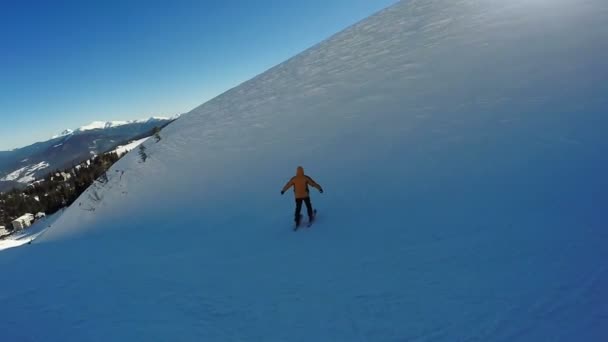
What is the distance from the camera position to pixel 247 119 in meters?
17.4

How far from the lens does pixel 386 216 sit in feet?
25.6

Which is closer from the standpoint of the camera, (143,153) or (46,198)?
(143,153)

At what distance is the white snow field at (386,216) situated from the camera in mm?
4695

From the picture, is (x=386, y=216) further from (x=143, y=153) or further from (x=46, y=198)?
(x=46, y=198)

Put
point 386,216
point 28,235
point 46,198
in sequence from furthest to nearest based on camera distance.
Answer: point 46,198 < point 28,235 < point 386,216

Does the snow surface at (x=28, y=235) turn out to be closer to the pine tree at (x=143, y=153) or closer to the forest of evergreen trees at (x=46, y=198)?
the forest of evergreen trees at (x=46, y=198)

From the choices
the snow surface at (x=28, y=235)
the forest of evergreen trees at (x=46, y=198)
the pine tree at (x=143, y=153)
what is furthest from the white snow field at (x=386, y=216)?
the forest of evergreen trees at (x=46, y=198)

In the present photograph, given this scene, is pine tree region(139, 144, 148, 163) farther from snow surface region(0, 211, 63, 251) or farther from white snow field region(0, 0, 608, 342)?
snow surface region(0, 211, 63, 251)

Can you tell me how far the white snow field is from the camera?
470 centimetres

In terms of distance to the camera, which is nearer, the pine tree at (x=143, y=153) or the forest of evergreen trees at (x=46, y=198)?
the pine tree at (x=143, y=153)

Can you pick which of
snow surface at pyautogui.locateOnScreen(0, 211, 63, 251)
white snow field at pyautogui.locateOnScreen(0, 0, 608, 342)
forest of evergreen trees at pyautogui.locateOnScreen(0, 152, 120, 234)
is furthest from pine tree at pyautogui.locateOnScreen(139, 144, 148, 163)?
forest of evergreen trees at pyautogui.locateOnScreen(0, 152, 120, 234)

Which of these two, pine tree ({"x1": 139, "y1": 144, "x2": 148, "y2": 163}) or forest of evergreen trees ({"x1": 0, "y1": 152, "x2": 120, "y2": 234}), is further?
forest of evergreen trees ({"x1": 0, "y1": 152, "x2": 120, "y2": 234})

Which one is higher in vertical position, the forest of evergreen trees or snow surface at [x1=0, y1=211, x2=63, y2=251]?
the forest of evergreen trees

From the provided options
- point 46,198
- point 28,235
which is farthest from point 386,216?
point 46,198
